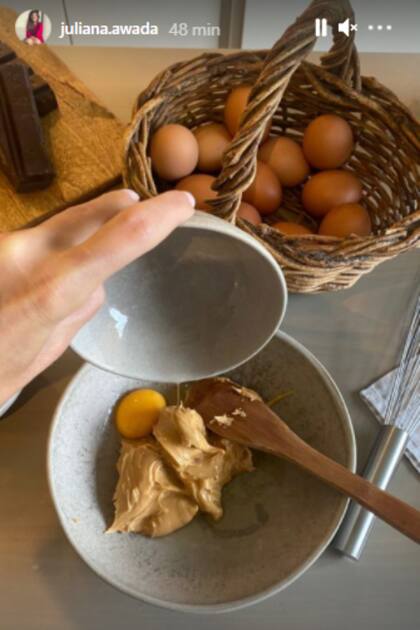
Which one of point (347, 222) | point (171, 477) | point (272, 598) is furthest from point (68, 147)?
point (272, 598)

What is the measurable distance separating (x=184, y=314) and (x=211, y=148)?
30 cm

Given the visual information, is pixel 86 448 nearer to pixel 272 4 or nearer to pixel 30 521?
pixel 30 521

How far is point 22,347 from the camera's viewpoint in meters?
0.39

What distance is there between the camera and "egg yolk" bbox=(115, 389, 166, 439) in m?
0.61

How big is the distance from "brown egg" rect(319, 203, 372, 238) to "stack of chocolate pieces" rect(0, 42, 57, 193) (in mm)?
408

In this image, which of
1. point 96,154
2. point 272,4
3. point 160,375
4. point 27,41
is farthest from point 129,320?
point 272,4

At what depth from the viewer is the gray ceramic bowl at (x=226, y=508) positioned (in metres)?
0.51

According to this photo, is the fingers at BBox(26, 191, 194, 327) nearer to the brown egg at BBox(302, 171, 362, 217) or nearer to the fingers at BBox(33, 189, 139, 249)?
the fingers at BBox(33, 189, 139, 249)

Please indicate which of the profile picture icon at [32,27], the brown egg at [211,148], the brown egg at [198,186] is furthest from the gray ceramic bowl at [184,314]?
the profile picture icon at [32,27]

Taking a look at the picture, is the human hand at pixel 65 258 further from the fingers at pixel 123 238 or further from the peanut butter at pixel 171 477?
the peanut butter at pixel 171 477

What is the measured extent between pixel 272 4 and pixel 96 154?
751mm

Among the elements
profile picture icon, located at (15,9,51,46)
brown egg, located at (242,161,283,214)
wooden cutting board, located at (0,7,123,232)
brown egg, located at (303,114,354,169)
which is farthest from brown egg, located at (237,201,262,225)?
profile picture icon, located at (15,9,51,46)

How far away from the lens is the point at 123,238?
12.9 inches

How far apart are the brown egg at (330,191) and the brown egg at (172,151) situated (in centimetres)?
17
